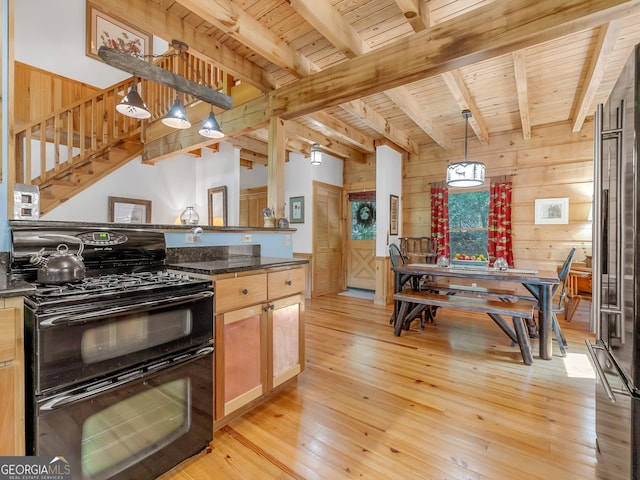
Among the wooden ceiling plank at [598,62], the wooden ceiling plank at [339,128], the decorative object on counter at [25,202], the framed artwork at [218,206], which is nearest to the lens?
the decorative object on counter at [25,202]

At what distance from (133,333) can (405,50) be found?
8.43 feet

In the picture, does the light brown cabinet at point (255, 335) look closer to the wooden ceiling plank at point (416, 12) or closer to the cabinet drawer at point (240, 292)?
the cabinet drawer at point (240, 292)

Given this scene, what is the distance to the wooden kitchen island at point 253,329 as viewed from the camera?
1.78 metres

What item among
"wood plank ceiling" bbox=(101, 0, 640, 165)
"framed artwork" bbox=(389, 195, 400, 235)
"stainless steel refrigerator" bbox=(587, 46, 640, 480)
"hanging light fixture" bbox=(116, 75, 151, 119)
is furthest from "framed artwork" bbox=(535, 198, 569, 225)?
"hanging light fixture" bbox=(116, 75, 151, 119)

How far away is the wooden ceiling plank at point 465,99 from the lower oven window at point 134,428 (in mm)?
3267

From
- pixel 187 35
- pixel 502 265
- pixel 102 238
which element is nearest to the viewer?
pixel 102 238

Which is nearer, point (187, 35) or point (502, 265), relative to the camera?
point (187, 35)

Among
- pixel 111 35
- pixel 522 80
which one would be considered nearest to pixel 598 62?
pixel 522 80

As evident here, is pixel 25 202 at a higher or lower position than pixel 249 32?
lower

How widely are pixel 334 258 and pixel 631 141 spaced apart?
528 centimetres

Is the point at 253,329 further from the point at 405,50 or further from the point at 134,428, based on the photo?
the point at 405,50

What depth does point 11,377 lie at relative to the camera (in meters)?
1.07

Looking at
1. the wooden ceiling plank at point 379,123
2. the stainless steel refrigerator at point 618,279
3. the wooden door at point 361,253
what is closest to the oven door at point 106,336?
the stainless steel refrigerator at point 618,279

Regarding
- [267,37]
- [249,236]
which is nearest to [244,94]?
[267,37]
